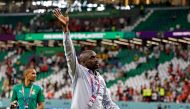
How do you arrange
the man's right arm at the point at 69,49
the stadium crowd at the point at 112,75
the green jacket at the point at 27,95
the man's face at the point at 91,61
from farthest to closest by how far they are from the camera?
1. the stadium crowd at the point at 112,75
2. the green jacket at the point at 27,95
3. the man's face at the point at 91,61
4. the man's right arm at the point at 69,49

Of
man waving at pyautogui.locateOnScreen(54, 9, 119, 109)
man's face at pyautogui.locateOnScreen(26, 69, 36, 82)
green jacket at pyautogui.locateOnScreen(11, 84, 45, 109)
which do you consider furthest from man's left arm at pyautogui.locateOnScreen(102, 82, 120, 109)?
green jacket at pyautogui.locateOnScreen(11, 84, 45, 109)

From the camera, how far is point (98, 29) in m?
34.4

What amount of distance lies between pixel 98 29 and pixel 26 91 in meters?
26.0

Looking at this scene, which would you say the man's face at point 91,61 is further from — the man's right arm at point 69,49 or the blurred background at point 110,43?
the blurred background at point 110,43

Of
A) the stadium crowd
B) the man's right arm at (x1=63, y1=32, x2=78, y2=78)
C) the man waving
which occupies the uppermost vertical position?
the man's right arm at (x1=63, y1=32, x2=78, y2=78)

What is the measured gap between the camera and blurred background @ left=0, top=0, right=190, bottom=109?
29.9 metres

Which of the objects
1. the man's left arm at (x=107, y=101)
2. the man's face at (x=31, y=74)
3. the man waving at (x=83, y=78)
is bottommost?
the man's face at (x=31, y=74)

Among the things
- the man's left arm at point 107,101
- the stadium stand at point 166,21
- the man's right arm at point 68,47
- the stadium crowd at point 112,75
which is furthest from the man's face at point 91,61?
the stadium stand at point 166,21

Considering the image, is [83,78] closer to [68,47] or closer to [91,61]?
[91,61]

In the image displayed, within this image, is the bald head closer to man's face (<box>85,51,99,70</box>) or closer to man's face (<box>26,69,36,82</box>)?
man's face (<box>85,51,99,70</box>)

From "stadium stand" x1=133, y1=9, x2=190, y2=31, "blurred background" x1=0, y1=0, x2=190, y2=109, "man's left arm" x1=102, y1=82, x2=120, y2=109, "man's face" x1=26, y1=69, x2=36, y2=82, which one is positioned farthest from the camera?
"stadium stand" x1=133, y1=9, x2=190, y2=31

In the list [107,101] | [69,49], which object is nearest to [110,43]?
[107,101]

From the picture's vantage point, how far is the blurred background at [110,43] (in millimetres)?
29938

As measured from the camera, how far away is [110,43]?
35.5m
